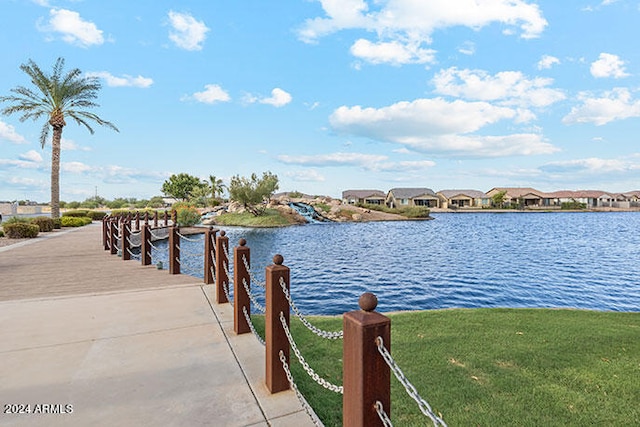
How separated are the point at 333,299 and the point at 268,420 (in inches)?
298

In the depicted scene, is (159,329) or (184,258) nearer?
(159,329)

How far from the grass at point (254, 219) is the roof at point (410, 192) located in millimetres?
50139

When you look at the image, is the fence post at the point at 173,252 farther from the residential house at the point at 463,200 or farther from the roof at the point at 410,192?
the residential house at the point at 463,200

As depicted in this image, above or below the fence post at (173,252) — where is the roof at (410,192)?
above

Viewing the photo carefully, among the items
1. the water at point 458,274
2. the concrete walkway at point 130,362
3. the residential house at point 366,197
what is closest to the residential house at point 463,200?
the residential house at point 366,197

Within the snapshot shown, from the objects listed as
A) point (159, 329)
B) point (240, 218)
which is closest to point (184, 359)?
point (159, 329)

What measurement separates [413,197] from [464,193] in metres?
16.3

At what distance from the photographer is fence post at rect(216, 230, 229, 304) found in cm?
566

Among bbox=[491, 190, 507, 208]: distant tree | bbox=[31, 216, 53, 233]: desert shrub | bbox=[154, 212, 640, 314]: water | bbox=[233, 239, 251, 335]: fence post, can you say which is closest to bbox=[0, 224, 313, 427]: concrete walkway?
bbox=[233, 239, 251, 335]: fence post

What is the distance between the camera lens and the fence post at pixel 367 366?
1.80 m

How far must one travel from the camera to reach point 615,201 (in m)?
94.2

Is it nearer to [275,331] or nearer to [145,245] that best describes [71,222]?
[145,245]

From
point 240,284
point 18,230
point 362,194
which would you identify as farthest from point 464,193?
point 240,284

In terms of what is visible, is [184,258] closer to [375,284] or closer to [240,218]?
[375,284]
